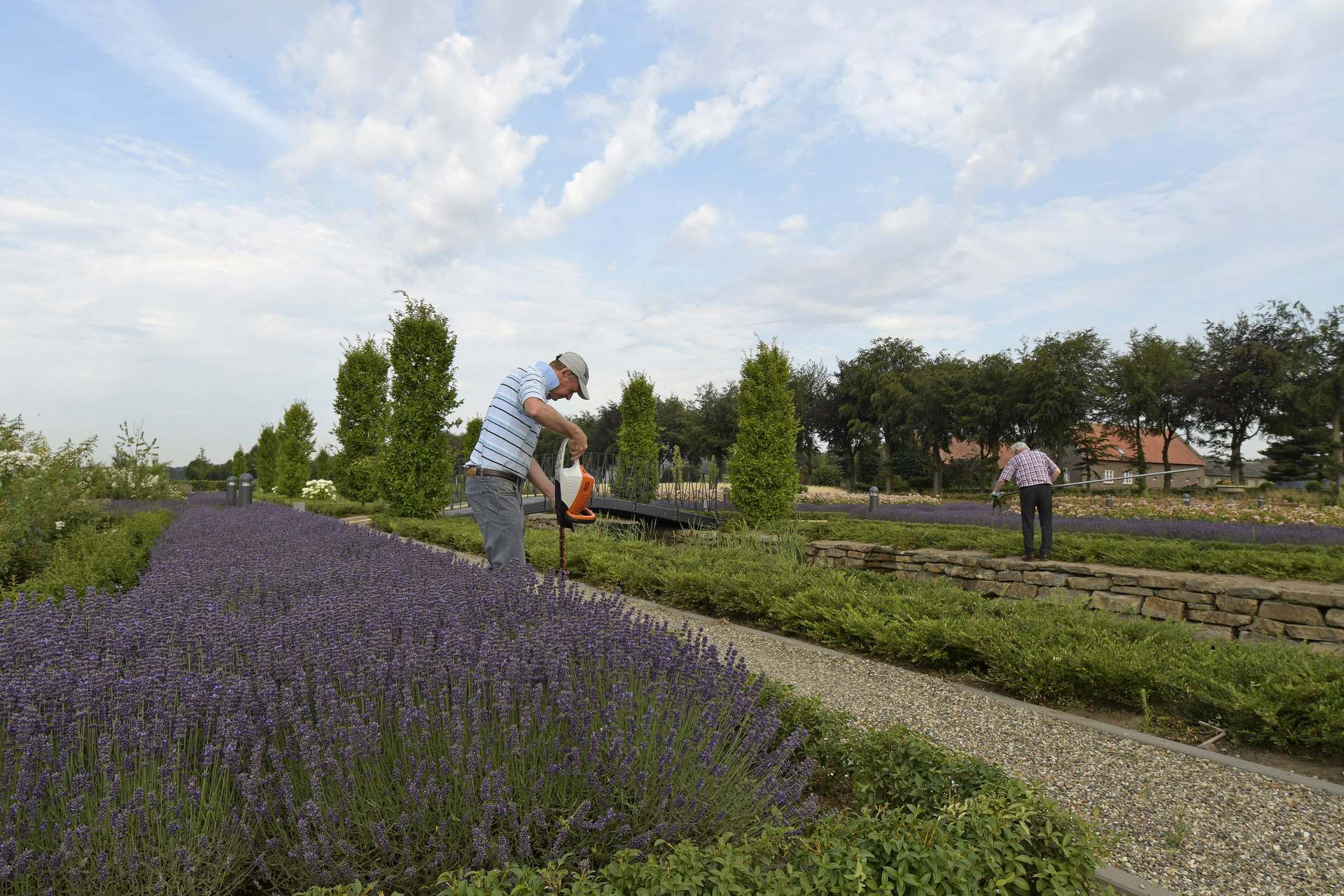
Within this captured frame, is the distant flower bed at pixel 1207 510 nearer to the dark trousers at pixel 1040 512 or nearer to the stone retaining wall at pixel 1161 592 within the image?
the dark trousers at pixel 1040 512

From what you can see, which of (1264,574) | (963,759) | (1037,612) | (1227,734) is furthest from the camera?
(1264,574)

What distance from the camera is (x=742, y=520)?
1260 centimetres

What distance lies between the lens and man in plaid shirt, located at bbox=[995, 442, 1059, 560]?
333 inches

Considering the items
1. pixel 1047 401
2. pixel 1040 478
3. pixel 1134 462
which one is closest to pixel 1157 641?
pixel 1040 478

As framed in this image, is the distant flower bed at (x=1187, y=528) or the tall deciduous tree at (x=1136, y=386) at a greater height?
the tall deciduous tree at (x=1136, y=386)

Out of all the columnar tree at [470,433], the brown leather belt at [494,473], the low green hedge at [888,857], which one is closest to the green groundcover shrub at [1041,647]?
the low green hedge at [888,857]

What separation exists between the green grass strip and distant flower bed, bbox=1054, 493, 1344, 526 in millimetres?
5209

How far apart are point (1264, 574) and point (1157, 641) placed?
10.9ft

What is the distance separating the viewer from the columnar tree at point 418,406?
14164mm

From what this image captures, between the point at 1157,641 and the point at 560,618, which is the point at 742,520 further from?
the point at 560,618

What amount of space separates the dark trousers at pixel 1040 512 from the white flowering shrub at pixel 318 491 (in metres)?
20.7

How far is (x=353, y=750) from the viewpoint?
1967 mm

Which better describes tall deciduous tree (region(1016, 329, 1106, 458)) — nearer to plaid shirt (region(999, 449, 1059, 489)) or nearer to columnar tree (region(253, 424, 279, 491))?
plaid shirt (region(999, 449, 1059, 489))

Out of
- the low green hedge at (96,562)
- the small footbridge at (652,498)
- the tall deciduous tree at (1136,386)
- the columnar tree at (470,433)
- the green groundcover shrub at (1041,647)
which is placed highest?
the tall deciduous tree at (1136,386)
